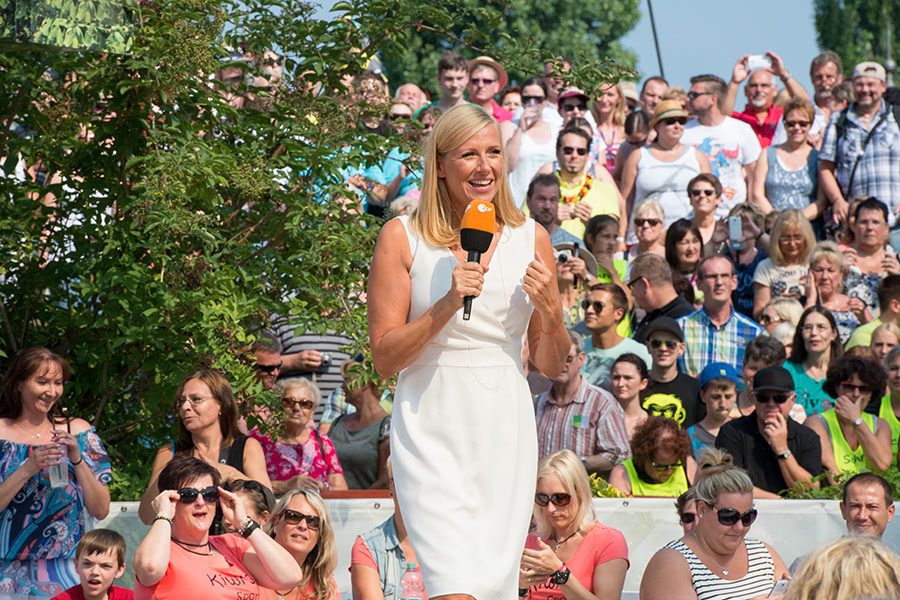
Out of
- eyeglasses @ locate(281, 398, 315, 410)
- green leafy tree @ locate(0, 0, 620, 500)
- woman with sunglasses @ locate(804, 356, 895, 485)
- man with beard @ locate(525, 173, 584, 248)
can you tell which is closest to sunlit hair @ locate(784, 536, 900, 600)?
green leafy tree @ locate(0, 0, 620, 500)

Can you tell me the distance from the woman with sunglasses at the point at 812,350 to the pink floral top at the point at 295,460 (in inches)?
130

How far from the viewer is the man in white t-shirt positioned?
1255 cm

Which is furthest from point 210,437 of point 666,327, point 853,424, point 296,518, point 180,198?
point 853,424

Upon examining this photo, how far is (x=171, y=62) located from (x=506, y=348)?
3296mm

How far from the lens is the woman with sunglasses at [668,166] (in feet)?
39.1

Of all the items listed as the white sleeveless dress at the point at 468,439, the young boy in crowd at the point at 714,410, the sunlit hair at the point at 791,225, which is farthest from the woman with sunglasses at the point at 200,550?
the sunlit hair at the point at 791,225

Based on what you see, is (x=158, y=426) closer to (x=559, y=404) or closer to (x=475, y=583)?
(x=559, y=404)

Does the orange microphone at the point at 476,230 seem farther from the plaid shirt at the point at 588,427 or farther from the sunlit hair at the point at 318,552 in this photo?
the plaid shirt at the point at 588,427

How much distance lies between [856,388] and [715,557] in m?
2.38

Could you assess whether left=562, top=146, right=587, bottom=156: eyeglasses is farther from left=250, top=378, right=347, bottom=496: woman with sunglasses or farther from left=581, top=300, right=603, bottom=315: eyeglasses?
left=250, top=378, right=347, bottom=496: woman with sunglasses

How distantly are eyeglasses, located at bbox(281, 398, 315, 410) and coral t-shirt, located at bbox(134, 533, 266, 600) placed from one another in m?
1.78

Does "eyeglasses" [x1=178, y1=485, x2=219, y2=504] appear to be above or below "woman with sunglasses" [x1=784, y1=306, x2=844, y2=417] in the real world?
above

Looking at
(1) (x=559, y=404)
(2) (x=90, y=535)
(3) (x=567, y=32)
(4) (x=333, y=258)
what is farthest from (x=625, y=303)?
(3) (x=567, y=32)

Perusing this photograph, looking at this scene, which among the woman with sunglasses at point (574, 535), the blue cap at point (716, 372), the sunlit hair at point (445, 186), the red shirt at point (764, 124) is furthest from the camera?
the red shirt at point (764, 124)
